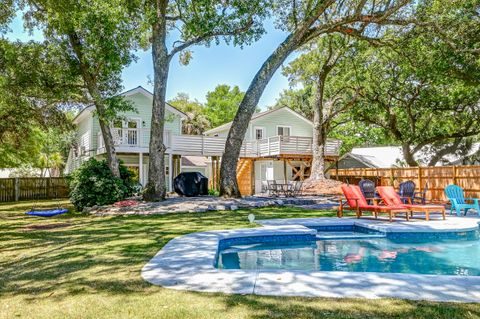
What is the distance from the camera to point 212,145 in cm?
2425

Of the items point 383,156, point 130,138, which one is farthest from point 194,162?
point 383,156

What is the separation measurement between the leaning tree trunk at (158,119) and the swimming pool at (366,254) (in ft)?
25.9

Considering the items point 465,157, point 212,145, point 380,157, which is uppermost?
point 212,145

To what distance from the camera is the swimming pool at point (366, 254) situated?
20.5 feet

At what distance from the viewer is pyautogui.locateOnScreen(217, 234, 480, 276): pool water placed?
20.4 ft

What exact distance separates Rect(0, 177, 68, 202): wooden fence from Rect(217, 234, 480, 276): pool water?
20.3m

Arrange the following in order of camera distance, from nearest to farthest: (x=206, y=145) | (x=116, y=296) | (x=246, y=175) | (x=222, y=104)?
(x=116, y=296), (x=206, y=145), (x=246, y=175), (x=222, y=104)

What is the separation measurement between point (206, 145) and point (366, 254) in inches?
694

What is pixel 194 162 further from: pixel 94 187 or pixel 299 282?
pixel 299 282

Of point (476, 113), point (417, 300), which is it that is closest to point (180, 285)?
point (417, 300)

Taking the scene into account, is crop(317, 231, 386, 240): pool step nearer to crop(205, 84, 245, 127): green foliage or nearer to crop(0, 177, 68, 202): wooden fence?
crop(0, 177, 68, 202): wooden fence

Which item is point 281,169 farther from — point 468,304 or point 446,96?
point 468,304

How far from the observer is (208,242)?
22.2ft

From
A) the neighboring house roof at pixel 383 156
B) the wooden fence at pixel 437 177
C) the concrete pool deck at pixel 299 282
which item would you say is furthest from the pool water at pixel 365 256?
the neighboring house roof at pixel 383 156
